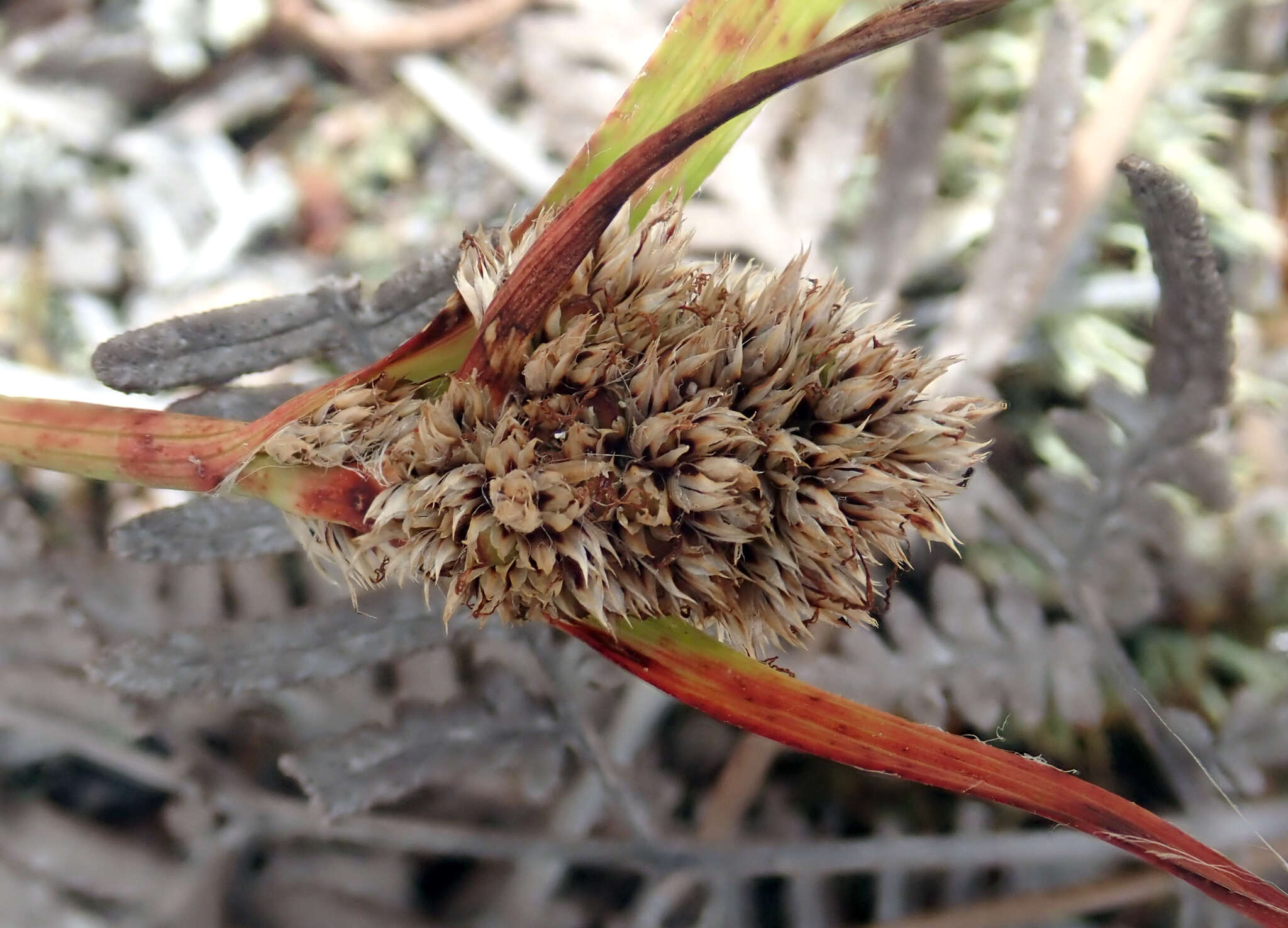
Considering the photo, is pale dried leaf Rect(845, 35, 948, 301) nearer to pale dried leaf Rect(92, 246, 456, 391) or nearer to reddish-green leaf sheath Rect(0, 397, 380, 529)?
pale dried leaf Rect(92, 246, 456, 391)

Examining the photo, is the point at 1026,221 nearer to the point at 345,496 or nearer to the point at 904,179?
the point at 904,179

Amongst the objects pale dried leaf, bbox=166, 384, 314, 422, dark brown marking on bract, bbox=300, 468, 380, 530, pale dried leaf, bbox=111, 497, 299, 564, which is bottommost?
pale dried leaf, bbox=111, 497, 299, 564

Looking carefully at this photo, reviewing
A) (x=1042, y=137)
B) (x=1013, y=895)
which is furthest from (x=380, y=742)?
(x=1042, y=137)

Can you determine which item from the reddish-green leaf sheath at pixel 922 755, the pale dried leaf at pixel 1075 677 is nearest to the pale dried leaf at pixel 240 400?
the reddish-green leaf sheath at pixel 922 755

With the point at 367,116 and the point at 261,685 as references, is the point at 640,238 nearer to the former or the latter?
the point at 261,685

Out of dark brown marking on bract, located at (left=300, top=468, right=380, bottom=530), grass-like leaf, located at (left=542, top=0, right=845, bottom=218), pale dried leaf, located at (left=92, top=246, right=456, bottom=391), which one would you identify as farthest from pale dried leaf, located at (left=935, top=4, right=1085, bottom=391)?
dark brown marking on bract, located at (left=300, top=468, right=380, bottom=530)

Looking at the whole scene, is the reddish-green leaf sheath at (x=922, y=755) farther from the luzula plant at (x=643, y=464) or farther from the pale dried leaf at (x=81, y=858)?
the pale dried leaf at (x=81, y=858)
